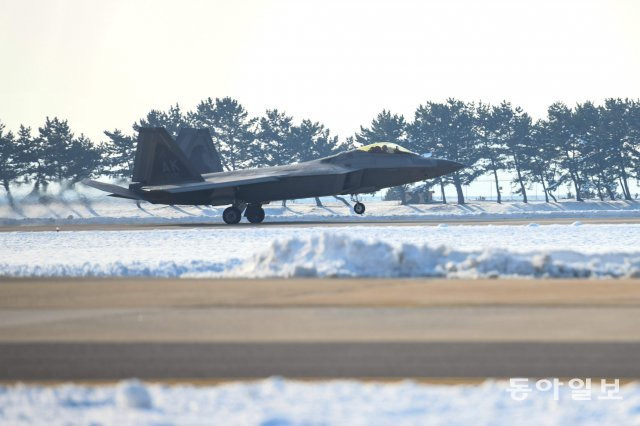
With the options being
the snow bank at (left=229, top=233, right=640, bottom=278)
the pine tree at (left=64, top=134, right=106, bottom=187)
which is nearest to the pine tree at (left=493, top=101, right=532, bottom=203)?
the pine tree at (left=64, top=134, right=106, bottom=187)

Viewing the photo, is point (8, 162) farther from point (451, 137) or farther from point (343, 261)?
point (343, 261)

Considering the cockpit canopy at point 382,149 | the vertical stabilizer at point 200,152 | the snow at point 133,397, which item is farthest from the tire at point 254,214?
the snow at point 133,397

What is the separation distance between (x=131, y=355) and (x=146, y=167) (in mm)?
37357

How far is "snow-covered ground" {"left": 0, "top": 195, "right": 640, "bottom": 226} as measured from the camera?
54312 mm

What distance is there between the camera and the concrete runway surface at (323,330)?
9.34 metres

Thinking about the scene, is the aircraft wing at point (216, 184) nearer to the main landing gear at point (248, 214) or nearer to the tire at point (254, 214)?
the main landing gear at point (248, 214)

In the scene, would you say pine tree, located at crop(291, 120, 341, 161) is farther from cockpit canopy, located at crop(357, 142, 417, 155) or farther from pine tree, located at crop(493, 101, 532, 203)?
cockpit canopy, located at crop(357, 142, 417, 155)

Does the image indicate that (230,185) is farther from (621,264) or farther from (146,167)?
(621,264)

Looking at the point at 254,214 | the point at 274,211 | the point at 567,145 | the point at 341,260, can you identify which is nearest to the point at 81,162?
the point at 274,211

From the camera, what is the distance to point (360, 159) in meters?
45.2

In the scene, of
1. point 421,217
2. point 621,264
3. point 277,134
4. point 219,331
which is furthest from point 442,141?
point 219,331

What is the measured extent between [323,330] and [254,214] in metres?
34.7

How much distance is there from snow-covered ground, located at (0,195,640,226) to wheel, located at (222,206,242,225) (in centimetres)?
750

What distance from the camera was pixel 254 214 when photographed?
46031 millimetres
